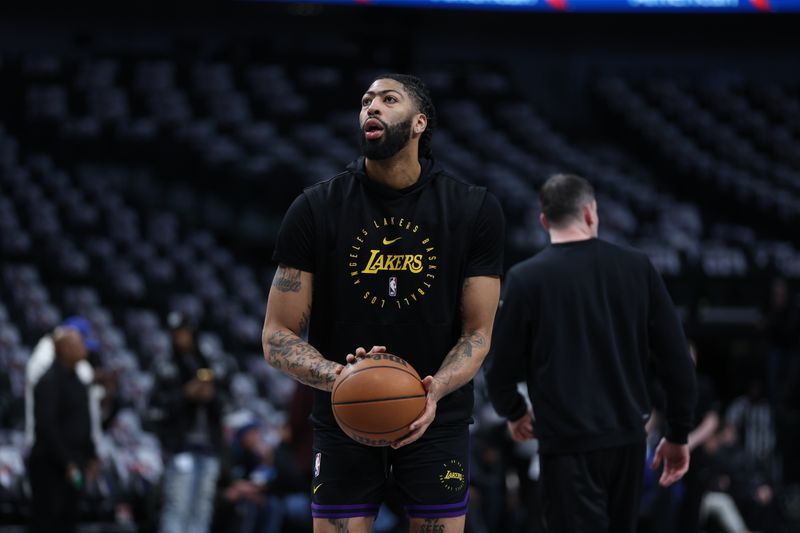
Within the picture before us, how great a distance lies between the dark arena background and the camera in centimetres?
1023

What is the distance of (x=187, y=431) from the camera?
350 inches

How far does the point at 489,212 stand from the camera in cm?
394

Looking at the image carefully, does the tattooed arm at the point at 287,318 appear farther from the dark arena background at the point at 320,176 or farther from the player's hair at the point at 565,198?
the dark arena background at the point at 320,176

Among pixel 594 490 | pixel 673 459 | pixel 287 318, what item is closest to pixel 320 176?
pixel 673 459

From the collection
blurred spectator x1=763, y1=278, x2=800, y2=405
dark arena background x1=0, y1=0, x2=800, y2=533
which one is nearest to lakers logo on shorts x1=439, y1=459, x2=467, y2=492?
dark arena background x1=0, y1=0, x2=800, y2=533

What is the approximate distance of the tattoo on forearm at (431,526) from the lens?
3.80 meters

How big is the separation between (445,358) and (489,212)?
49cm

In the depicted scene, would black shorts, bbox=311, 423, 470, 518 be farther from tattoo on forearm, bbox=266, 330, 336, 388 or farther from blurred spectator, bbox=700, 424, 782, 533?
blurred spectator, bbox=700, 424, 782, 533

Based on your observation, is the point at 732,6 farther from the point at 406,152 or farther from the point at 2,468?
the point at 406,152

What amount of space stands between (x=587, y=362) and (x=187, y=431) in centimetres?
483

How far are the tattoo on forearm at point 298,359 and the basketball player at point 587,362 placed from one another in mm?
1200

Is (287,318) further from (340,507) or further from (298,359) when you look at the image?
(340,507)

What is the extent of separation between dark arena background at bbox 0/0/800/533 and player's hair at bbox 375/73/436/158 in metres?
3.85

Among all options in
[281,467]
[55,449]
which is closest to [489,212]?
[281,467]
